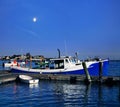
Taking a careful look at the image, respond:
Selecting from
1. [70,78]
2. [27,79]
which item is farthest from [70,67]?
[27,79]

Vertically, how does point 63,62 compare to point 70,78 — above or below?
above

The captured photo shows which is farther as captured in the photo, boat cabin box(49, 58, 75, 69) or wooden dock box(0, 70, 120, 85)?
boat cabin box(49, 58, 75, 69)

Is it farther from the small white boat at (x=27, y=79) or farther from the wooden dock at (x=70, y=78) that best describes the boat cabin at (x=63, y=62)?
the small white boat at (x=27, y=79)

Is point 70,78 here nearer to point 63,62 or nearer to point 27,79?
point 63,62

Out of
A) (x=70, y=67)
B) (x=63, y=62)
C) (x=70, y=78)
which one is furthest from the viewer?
(x=63, y=62)

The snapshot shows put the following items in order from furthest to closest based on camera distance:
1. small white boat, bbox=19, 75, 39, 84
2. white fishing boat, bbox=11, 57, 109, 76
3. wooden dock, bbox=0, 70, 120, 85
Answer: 1. white fishing boat, bbox=11, 57, 109, 76
2. small white boat, bbox=19, 75, 39, 84
3. wooden dock, bbox=0, 70, 120, 85

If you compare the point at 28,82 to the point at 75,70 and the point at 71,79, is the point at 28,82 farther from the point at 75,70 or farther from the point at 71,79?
the point at 75,70

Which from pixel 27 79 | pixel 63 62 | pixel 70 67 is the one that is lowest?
pixel 27 79

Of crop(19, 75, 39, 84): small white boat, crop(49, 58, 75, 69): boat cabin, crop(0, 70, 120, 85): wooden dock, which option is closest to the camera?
crop(0, 70, 120, 85): wooden dock

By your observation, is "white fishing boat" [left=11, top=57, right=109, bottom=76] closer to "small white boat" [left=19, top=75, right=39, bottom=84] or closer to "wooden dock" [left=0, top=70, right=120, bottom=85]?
"wooden dock" [left=0, top=70, right=120, bottom=85]

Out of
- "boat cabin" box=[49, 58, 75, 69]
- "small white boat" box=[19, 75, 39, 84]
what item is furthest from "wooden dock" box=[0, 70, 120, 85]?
"boat cabin" box=[49, 58, 75, 69]

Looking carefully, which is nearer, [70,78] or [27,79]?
[27,79]

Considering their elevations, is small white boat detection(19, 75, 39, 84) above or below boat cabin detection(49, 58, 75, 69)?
below

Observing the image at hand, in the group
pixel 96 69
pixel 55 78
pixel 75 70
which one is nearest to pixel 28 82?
pixel 55 78
